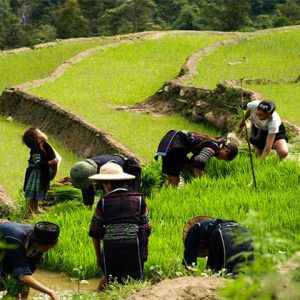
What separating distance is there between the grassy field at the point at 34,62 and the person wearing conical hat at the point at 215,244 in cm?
1663

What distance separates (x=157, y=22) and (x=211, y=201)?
3667 centimetres

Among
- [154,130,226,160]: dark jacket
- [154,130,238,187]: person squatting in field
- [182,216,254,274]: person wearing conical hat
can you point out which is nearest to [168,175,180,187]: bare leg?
[154,130,238,187]: person squatting in field

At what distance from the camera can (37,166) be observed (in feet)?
29.3

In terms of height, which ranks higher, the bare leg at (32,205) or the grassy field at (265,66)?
the bare leg at (32,205)

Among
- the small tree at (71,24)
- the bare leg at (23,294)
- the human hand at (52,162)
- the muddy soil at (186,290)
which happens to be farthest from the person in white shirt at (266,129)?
the small tree at (71,24)

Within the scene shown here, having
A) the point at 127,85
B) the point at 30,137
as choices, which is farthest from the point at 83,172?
the point at 127,85

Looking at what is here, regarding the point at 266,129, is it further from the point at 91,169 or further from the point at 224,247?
the point at 224,247

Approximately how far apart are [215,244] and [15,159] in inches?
295

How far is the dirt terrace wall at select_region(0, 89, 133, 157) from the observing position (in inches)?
499

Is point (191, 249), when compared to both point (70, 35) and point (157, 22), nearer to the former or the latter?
point (70, 35)

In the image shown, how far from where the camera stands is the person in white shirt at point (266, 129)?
9156 millimetres

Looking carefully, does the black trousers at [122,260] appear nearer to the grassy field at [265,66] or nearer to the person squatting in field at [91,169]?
the person squatting in field at [91,169]

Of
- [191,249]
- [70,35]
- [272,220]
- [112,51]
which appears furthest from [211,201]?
[70,35]

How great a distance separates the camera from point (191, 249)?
5473mm
